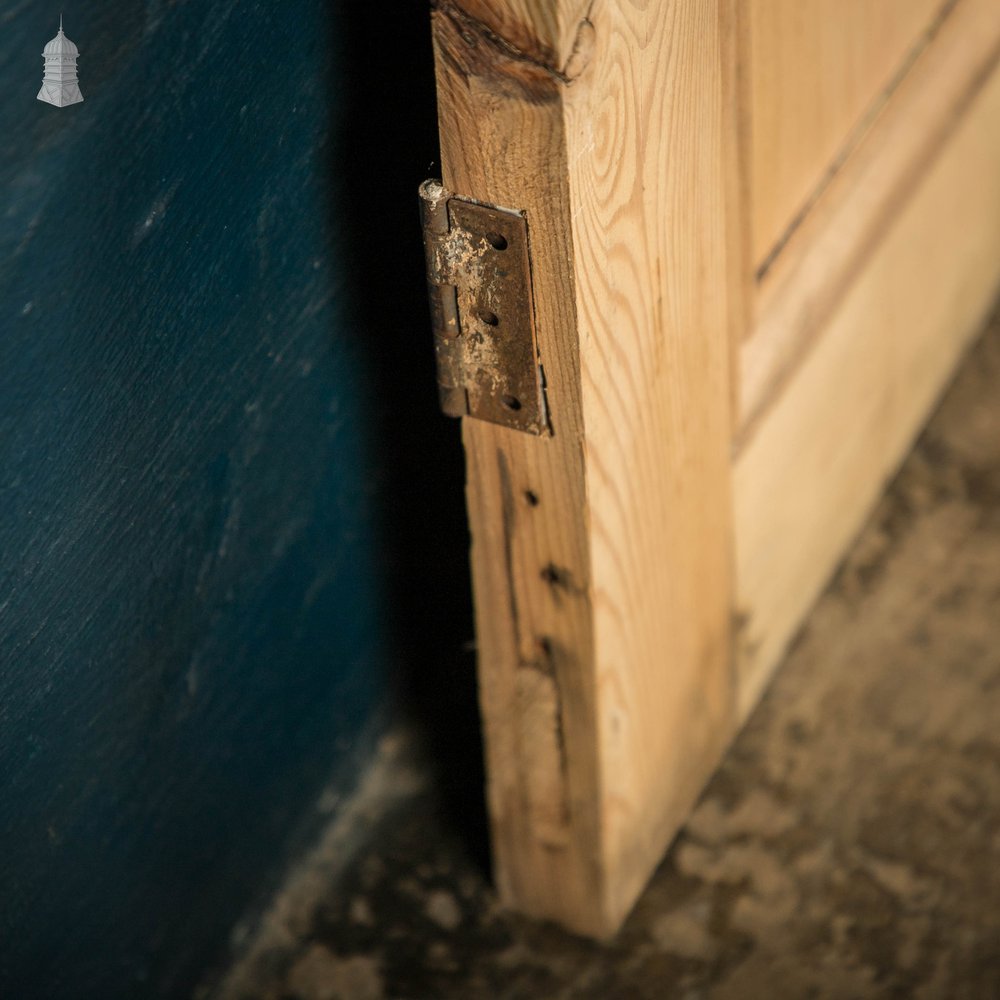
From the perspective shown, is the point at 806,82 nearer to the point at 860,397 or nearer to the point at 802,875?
the point at 860,397

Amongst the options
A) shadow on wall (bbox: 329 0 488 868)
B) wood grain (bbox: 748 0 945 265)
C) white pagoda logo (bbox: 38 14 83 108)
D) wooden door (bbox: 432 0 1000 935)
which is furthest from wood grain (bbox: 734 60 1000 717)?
white pagoda logo (bbox: 38 14 83 108)

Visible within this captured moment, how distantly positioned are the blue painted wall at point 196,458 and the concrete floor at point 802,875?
0.11m

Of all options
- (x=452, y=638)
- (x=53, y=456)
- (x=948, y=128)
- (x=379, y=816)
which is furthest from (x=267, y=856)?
(x=948, y=128)

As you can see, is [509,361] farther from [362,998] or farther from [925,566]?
[925,566]

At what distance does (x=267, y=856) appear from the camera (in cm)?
138

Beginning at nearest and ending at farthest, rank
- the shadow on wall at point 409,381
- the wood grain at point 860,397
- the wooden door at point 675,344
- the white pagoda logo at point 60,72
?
the white pagoda logo at point 60,72, the wooden door at point 675,344, the shadow on wall at point 409,381, the wood grain at point 860,397

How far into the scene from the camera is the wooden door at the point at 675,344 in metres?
0.93

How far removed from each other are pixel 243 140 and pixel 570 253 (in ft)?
0.70

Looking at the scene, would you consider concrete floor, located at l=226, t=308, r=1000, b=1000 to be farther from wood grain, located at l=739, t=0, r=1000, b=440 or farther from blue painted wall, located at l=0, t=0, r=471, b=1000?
wood grain, located at l=739, t=0, r=1000, b=440

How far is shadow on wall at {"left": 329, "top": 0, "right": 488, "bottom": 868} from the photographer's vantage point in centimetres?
105

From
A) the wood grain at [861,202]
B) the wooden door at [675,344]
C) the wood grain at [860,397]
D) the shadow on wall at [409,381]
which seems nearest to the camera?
the wooden door at [675,344]

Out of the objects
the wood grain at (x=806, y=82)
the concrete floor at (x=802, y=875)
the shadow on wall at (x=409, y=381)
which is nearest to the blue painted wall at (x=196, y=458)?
the shadow on wall at (x=409, y=381)

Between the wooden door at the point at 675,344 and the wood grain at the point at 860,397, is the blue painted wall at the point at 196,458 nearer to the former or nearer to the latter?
the wooden door at the point at 675,344

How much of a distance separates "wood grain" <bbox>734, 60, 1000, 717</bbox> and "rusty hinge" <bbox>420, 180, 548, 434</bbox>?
328mm
